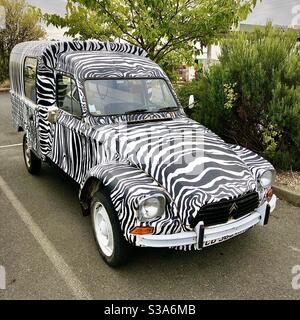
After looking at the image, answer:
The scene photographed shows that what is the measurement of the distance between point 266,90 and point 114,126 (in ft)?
10.1

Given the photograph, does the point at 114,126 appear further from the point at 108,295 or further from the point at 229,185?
the point at 108,295

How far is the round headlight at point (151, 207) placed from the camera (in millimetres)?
3020

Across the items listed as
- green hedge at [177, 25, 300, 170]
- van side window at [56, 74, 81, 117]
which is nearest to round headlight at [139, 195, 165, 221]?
van side window at [56, 74, 81, 117]

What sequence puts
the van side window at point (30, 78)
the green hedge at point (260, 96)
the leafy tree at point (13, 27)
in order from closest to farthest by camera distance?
the van side window at point (30, 78) < the green hedge at point (260, 96) < the leafy tree at point (13, 27)

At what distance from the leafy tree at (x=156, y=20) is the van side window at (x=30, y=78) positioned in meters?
2.03

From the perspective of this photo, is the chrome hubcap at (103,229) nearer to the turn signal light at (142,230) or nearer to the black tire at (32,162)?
the turn signal light at (142,230)

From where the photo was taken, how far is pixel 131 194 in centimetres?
307

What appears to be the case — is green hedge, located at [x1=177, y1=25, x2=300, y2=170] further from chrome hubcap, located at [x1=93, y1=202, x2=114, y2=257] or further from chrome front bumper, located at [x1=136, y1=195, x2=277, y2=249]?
chrome hubcap, located at [x1=93, y1=202, x2=114, y2=257]

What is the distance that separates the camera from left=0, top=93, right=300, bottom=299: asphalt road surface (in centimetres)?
323

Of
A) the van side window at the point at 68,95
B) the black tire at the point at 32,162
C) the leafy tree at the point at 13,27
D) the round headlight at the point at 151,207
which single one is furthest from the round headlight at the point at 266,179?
the leafy tree at the point at 13,27

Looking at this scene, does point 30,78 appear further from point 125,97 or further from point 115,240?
point 115,240

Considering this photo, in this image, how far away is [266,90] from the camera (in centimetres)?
584

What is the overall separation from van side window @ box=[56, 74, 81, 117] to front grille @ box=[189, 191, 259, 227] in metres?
2.14
